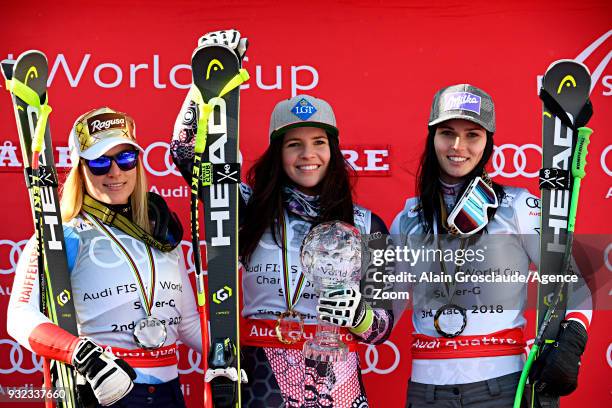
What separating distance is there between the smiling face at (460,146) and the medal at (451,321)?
52cm

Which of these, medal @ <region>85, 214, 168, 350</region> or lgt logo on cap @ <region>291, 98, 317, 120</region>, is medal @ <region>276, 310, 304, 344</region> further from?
lgt logo on cap @ <region>291, 98, 317, 120</region>

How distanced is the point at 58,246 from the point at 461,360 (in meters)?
1.58

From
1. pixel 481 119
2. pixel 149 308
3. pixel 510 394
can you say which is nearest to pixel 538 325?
pixel 510 394

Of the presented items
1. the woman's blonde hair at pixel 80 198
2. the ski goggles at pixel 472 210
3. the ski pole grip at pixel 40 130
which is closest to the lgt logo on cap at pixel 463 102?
the ski goggles at pixel 472 210

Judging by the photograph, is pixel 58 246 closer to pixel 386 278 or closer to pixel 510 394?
pixel 386 278

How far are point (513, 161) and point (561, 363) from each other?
→ 153cm

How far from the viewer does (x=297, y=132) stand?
353 centimetres

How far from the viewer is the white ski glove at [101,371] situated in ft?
10.0

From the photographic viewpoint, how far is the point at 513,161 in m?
4.52

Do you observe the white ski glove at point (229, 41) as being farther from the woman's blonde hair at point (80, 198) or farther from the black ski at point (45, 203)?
the black ski at point (45, 203)

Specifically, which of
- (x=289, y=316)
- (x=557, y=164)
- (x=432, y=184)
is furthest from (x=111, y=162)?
(x=557, y=164)

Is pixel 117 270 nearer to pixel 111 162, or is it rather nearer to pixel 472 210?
pixel 111 162

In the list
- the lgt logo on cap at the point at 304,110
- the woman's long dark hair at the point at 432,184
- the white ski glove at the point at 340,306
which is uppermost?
the lgt logo on cap at the point at 304,110

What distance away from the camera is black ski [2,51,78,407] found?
3.28m
